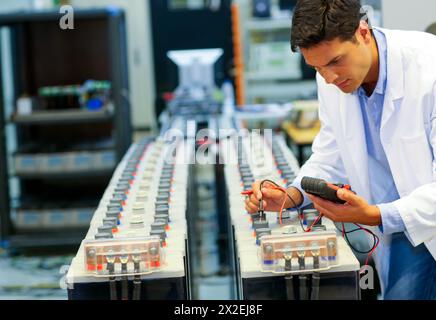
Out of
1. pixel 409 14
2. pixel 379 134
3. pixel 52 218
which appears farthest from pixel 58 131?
pixel 379 134

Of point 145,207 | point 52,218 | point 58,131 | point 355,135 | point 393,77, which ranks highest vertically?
point 393,77

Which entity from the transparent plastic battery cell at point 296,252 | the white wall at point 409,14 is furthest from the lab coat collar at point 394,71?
the white wall at point 409,14

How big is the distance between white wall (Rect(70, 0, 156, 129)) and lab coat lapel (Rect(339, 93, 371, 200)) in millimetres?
7278

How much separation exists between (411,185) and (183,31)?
757 cm

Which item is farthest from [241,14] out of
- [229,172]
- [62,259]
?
[229,172]

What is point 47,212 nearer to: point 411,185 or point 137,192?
point 137,192

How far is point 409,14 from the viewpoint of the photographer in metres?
2.84

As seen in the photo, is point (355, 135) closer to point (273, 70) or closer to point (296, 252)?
point (296, 252)

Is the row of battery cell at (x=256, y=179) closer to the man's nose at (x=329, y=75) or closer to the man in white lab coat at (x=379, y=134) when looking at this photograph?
the man in white lab coat at (x=379, y=134)

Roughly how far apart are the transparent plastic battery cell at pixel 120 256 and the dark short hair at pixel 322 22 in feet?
2.01

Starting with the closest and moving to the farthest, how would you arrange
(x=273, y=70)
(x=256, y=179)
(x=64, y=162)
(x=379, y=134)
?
1. (x=379, y=134)
2. (x=256, y=179)
3. (x=64, y=162)
4. (x=273, y=70)

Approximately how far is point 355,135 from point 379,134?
0.07 metres

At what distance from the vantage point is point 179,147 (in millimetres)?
3639

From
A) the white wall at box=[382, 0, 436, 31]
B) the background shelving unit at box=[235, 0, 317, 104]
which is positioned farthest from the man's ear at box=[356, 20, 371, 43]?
the background shelving unit at box=[235, 0, 317, 104]
